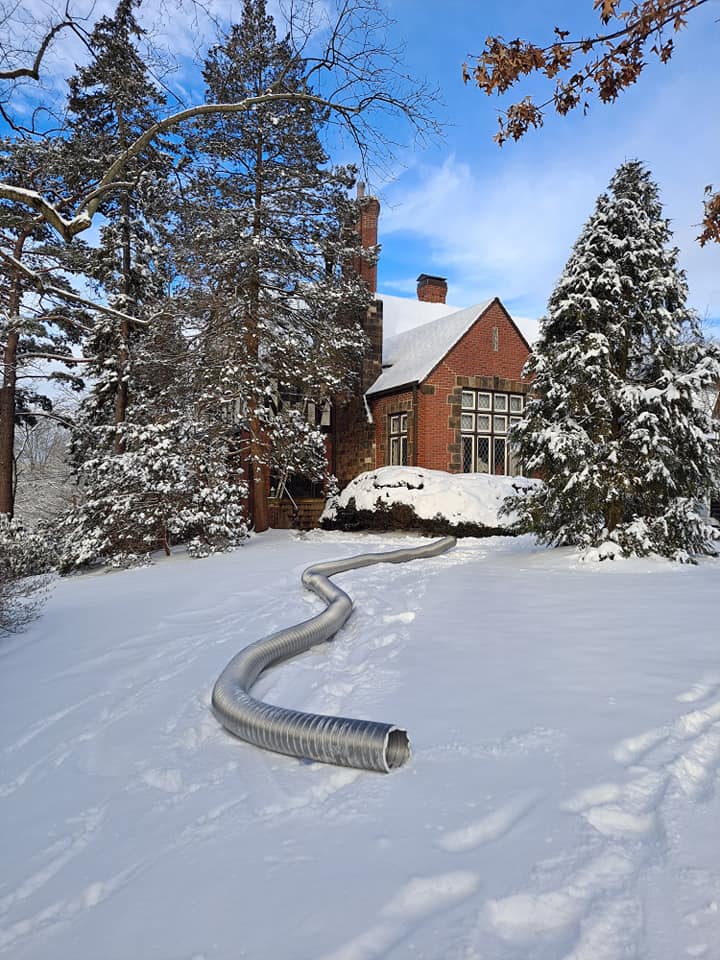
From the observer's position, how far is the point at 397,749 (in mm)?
2881

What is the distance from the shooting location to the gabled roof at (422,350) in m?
19.9

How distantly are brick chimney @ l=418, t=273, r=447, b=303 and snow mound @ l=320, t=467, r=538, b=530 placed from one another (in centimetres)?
1588

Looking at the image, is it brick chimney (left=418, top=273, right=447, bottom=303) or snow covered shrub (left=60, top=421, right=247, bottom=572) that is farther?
brick chimney (left=418, top=273, right=447, bottom=303)

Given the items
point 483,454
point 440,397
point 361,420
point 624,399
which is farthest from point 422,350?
point 624,399

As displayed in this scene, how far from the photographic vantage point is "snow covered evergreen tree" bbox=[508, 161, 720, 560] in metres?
8.83

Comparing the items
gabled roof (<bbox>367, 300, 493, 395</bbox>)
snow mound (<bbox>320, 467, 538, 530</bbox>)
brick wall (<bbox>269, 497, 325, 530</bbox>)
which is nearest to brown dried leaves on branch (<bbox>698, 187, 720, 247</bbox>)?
snow mound (<bbox>320, 467, 538, 530</bbox>)

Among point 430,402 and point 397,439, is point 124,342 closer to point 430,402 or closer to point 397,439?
point 397,439

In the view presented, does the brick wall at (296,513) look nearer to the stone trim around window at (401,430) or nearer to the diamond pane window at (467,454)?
the stone trim around window at (401,430)

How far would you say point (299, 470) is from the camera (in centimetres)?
1625

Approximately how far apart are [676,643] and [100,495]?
11.6 metres

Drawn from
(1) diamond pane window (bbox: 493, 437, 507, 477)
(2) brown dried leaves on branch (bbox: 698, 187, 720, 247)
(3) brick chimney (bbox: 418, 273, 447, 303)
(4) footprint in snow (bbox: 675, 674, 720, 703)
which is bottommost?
(4) footprint in snow (bbox: 675, 674, 720, 703)

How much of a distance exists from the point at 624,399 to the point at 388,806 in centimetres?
783

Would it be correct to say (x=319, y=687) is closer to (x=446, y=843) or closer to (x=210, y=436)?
(x=446, y=843)

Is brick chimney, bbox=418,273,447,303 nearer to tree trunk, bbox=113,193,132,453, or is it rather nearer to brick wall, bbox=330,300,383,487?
brick wall, bbox=330,300,383,487
